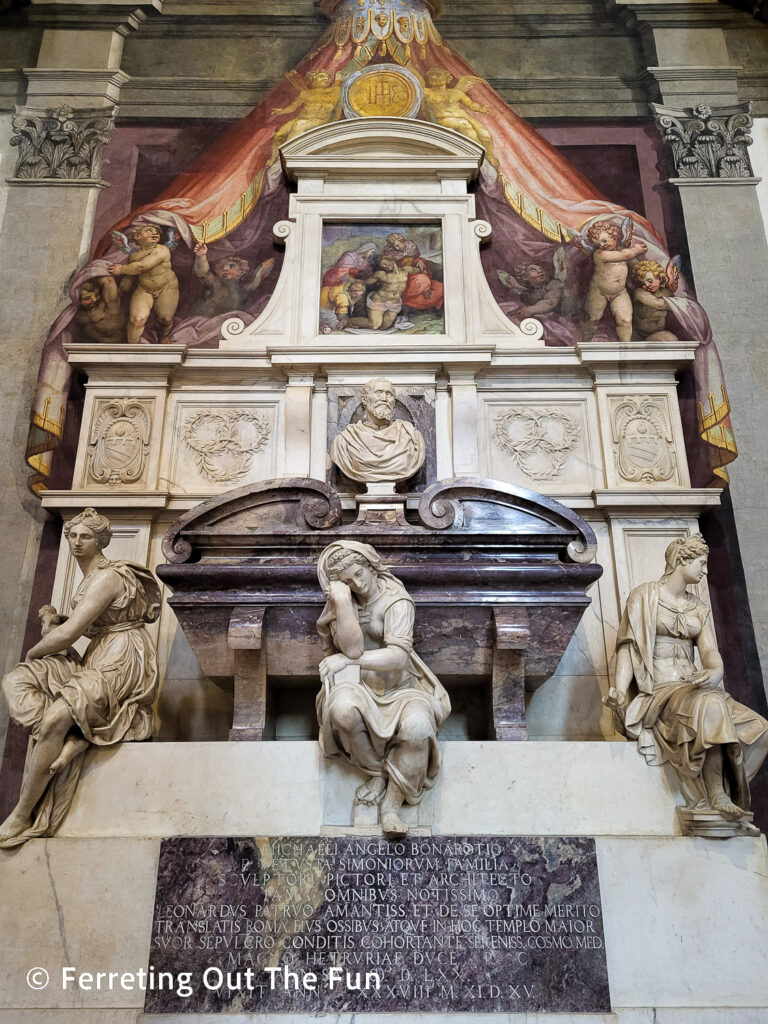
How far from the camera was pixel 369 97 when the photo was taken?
7871 millimetres

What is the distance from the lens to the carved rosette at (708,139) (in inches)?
303

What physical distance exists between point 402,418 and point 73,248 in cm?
302

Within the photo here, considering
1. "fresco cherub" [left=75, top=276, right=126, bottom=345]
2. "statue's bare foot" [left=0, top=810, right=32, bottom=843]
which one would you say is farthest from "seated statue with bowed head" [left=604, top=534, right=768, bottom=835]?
"fresco cherub" [left=75, top=276, right=126, bottom=345]

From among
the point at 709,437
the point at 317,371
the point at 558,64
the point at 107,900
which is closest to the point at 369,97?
the point at 558,64

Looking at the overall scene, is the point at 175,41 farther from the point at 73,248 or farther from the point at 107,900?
the point at 107,900

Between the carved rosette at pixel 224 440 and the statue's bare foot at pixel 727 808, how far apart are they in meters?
3.74

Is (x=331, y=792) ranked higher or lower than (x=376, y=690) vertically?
lower

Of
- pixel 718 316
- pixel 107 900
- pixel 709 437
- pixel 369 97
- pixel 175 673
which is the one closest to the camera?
pixel 107 900

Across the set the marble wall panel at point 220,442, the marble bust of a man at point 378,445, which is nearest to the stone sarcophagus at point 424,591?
the marble bust of a man at point 378,445

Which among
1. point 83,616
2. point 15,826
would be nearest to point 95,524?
point 83,616

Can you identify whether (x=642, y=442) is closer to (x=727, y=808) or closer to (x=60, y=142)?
(x=727, y=808)

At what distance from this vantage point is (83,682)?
15.9 ft

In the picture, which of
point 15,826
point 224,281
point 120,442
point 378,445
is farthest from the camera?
point 224,281

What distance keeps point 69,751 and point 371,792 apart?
4.93 ft
